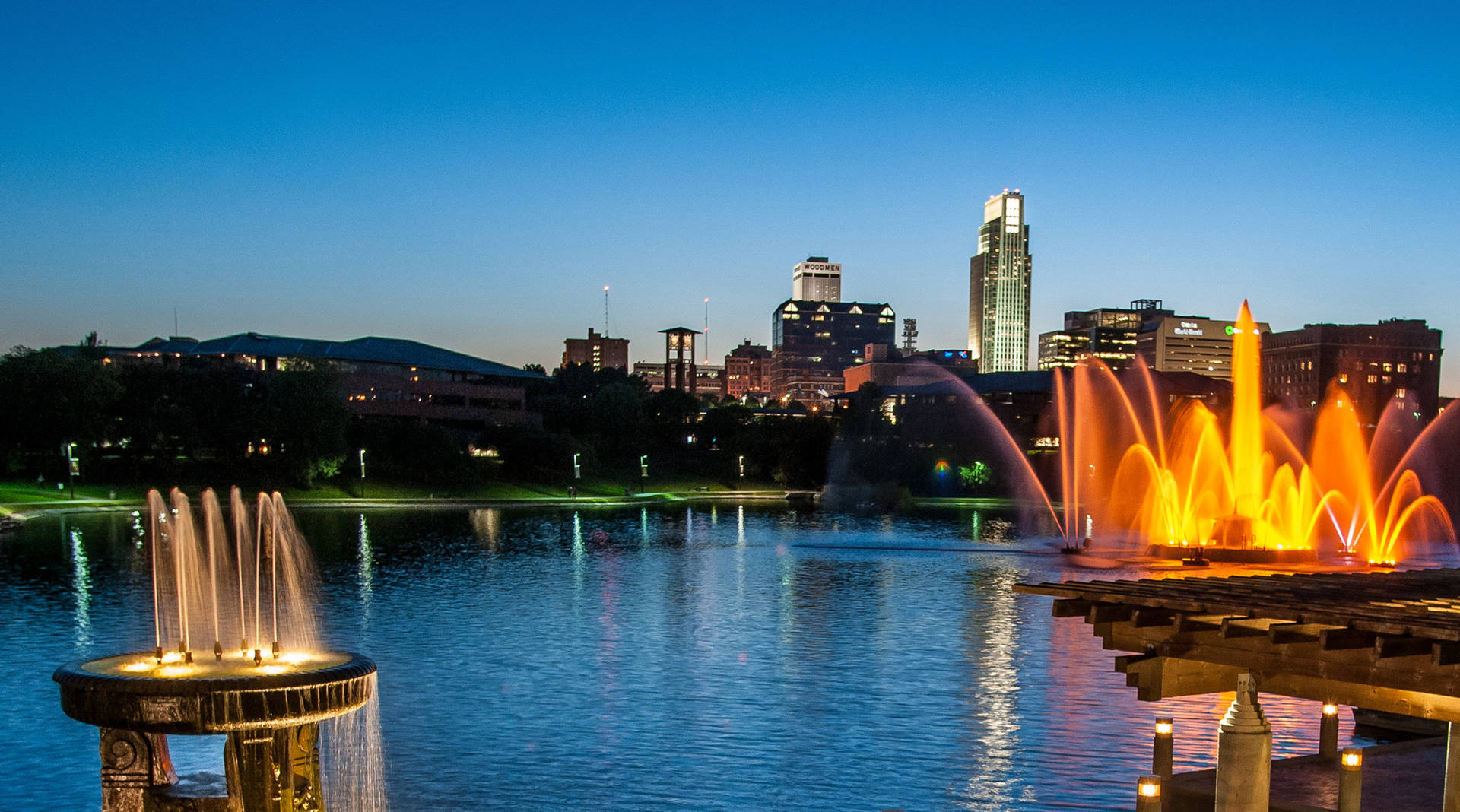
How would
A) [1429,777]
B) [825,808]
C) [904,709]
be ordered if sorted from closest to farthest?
1. [1429,777]
2. [825,808]
3. [904,709]

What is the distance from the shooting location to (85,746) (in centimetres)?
2484

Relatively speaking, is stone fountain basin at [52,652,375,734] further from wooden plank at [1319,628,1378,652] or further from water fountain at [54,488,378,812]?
wooden plank at [1319,628,1378,652]

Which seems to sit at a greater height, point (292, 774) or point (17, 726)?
point (292, 774)

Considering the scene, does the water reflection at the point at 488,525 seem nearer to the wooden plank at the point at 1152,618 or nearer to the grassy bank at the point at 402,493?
the grassy bank at the point at 402,493

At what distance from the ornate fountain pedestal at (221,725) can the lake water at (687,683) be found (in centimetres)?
716

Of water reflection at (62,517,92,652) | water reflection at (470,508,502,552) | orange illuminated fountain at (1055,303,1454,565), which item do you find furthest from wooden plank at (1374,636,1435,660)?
water reflection at (470,508,502,552)

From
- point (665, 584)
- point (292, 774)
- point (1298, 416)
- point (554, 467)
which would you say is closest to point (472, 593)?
point (665, 584)

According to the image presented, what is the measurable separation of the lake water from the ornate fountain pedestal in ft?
23.5

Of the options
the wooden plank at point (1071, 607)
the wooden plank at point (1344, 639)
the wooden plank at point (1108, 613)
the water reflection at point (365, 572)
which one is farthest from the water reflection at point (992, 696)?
the water reflection at point (365, 572)

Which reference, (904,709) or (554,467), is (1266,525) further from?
(554,467)

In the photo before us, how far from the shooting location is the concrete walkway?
17531 mm

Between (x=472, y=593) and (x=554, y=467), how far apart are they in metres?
76.3

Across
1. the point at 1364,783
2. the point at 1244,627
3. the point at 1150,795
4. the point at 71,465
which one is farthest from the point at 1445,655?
the point at 71,465

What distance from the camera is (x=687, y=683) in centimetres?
3108
